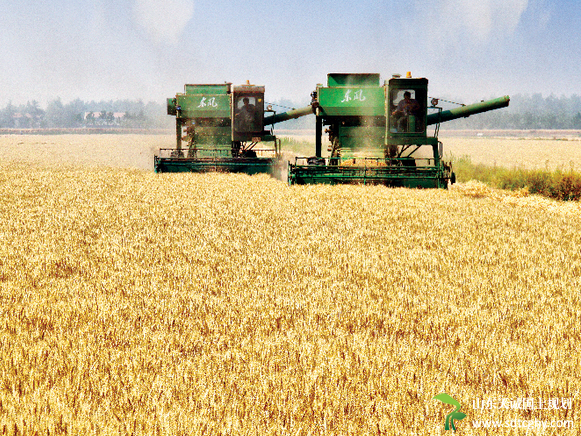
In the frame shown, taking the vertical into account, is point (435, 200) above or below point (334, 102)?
below

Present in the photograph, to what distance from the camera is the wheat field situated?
266 cm

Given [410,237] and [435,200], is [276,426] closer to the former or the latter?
[410,237]

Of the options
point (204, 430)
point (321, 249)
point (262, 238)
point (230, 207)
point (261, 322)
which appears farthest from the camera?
point (230, 207)

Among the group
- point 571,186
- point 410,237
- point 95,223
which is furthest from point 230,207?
point 571,186

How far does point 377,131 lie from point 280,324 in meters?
11.2

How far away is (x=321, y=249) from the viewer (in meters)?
6.52

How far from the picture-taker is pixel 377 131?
1446cm

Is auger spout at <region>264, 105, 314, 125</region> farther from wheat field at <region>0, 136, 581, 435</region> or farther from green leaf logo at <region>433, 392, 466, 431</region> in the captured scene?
green leaf logo at <region>433, 392, 466, 431</region>

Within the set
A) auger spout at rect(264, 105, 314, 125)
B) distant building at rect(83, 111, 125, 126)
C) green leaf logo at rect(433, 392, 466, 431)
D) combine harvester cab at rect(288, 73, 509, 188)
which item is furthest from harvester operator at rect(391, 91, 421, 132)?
distant building at rect(83, 111, 125, 126)

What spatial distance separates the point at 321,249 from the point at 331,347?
3060mm

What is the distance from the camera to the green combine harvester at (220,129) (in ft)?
54.1

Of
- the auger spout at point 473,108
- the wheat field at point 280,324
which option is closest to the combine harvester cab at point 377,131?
the auger spout at point 473,108

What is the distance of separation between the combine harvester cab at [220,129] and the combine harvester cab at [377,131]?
2.69 metres

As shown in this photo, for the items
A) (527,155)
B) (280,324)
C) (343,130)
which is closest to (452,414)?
(280,324)
